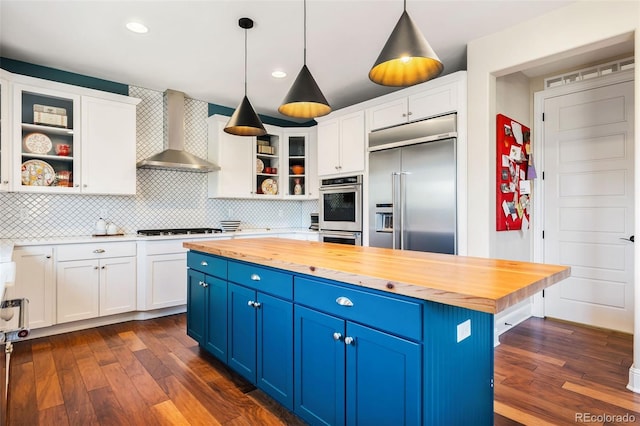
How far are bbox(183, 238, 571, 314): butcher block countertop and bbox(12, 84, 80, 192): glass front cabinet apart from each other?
8.73 ft

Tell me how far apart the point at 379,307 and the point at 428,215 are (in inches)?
83.8

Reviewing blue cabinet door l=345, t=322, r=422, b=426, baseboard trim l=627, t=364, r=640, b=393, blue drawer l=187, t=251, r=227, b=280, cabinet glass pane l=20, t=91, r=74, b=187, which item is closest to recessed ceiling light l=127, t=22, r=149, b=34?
cabinet glass pane l=20, t=91, r=74, b=187

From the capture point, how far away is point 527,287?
1.22m

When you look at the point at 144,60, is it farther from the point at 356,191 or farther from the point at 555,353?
the point at 555,353

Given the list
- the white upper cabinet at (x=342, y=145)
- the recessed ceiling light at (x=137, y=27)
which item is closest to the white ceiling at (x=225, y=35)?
the recessed ceiling light at (x=137, y=27)

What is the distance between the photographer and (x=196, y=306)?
113 inches

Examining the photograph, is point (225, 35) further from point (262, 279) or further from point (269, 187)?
point (269, 187)

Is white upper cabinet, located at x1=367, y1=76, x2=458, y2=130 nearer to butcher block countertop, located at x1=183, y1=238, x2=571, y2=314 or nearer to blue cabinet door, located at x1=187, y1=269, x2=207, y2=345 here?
butcher block countertop, located at x1=183, y1=238, x2=571, y2=314

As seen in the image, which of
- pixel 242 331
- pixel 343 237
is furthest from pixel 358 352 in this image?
pixel 343 237

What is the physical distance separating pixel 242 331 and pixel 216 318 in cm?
40

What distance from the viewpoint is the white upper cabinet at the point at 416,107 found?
10.7 ft

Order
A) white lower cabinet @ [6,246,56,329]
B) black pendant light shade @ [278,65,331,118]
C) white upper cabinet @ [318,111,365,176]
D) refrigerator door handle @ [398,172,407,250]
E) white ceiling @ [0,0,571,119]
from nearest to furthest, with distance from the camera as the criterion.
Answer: black pendant light shade @ [278,65,331,118], white ceiling @ [0,0,571,119], white lower cabinet @ [6,246,56,329], refrigerator door handle @ [398,172,407,250], white upper cabinet @ [318,111,365,176]

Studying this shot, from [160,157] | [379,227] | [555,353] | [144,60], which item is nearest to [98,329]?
[160,157]

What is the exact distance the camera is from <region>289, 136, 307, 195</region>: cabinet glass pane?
17.3 ft
